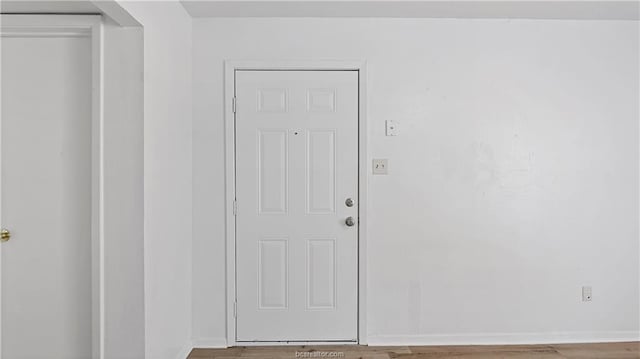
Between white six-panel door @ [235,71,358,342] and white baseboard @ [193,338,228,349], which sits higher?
white six-panel door @ [235,71,358,342]

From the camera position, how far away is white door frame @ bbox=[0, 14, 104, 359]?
213 centimetres

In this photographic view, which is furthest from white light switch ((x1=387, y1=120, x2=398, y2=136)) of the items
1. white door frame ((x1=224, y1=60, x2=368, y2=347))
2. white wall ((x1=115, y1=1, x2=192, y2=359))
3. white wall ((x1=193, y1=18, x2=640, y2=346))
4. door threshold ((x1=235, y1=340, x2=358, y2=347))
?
door threshold ((x1=235, y1=340, x2=358, y2=347))

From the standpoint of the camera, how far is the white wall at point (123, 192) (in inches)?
84.4

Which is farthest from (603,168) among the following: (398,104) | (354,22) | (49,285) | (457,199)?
(49,285)

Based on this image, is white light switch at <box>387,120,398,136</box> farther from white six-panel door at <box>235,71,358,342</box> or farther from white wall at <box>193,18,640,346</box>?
white six-panel door at <box>235,71,358,342</box>

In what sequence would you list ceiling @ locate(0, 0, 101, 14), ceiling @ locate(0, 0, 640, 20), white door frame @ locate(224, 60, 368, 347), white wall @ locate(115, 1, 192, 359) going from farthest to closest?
white door frame @ locate(224, 60, 368, 347) < ceiling @ locate(0, 0, 640, 20) < white wall @ locate(115, 1, 192, 359) < ceiling @ locate(0, 0, 101, 14)

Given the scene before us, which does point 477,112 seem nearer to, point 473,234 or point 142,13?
point 473,234

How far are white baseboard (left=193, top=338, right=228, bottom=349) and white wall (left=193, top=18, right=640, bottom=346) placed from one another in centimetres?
1

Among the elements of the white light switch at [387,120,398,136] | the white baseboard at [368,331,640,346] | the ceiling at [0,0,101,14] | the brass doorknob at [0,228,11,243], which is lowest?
the white baseboard at [368,331,640,346]

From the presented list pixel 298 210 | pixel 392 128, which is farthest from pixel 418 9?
pixel 298 210

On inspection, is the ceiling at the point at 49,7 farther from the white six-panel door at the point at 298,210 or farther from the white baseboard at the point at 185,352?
the white baseboard at the point at 185,352

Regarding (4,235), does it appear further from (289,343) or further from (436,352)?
(436,352)

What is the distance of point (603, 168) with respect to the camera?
3.02 m

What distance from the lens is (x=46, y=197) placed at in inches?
87.4
